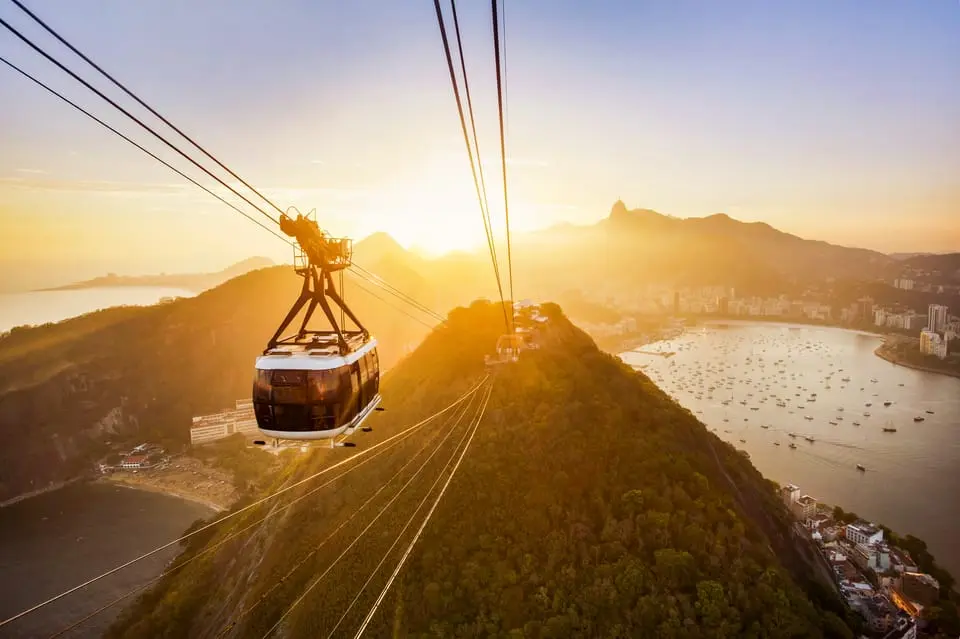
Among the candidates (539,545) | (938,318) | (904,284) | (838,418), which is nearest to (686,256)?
(904,284)

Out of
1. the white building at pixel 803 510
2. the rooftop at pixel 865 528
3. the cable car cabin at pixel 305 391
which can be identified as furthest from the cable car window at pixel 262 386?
the rooftop at pixel 865 528

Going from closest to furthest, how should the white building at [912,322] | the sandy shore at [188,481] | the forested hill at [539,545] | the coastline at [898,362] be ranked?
1. the forested hill at [539,545]
2. the sandy shore at [188,481]
3. the coastline at [898,362]
4. the white building at [912,322]

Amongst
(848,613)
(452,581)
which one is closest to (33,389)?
(452,581)

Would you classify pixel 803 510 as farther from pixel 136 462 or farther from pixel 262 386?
pixel 136 462

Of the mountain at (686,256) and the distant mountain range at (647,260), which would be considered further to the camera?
the mountain at (686,256)

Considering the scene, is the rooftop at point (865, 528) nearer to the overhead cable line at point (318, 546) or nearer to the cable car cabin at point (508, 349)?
the cable car cabin at point (508, 349)

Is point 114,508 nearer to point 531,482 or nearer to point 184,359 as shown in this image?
point 184,359
